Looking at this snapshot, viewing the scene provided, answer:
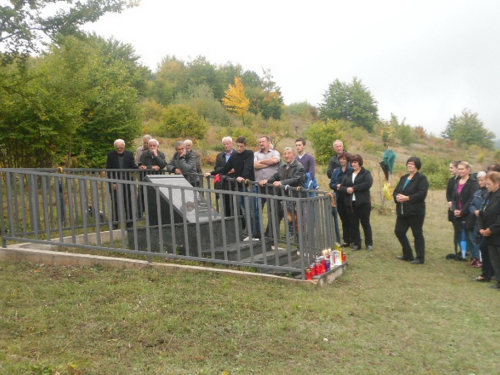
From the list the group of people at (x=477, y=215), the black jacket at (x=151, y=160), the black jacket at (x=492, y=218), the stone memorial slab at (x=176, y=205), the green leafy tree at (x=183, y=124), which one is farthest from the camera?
the green leafy tree at (x=183, y=124)

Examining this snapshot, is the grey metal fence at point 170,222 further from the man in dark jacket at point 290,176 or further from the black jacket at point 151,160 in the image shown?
the black jacket at point 151,160

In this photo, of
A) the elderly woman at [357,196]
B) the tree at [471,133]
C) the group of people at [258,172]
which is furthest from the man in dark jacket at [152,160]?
the tree at [471,133]

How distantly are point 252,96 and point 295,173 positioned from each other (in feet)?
149

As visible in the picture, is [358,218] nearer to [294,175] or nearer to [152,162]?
[294,175]

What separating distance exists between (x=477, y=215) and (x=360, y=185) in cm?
195

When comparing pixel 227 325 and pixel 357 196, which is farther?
pixel 357 196

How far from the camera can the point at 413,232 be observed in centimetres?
852

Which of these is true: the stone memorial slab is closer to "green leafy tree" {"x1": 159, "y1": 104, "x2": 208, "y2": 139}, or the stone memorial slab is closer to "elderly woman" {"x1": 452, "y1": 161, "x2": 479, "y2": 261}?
"elderly woman" {"x1": 452, "y1": 161, "x2": 479, "y2": 261}

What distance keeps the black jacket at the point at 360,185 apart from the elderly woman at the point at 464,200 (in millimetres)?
1690

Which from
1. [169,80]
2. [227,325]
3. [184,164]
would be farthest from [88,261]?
[169,80]

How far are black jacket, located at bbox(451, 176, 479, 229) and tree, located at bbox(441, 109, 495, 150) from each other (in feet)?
178

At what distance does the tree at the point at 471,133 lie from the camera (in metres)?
59.4

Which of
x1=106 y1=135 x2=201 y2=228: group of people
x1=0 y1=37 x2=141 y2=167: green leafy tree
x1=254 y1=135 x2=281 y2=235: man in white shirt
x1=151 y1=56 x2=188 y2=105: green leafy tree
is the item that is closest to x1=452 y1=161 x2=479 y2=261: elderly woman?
x1=254 y1=135 x2=281 y2=235: man in white shirt

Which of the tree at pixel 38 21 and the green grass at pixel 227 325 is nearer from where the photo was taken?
the green grass at pixel 227 325
